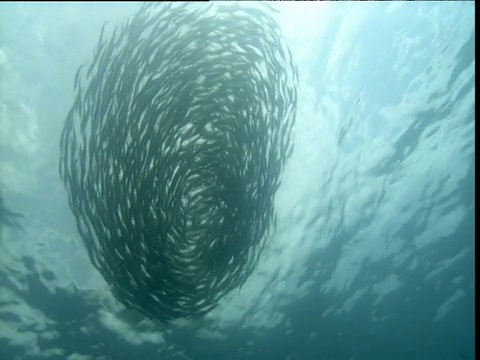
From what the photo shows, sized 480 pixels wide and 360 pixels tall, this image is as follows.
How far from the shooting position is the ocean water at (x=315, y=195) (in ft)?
23.2

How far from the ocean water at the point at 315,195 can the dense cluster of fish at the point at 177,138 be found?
2.54ft

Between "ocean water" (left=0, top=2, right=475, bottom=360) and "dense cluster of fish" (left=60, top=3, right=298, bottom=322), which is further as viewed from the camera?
"ocean water" (left=0, top=2, right=475, bottom=360)

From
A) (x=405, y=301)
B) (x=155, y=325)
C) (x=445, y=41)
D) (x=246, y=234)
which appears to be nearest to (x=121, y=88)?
(x=246, y=234)

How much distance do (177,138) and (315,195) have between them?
5.93 meters

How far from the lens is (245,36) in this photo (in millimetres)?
5707

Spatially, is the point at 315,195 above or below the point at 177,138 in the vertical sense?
above

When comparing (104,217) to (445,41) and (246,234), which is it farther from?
(445,41)

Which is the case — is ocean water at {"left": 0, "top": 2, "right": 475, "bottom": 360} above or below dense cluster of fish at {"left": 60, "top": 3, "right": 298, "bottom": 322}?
above

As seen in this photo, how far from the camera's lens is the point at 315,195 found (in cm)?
1082

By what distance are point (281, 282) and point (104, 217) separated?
24.5 feet

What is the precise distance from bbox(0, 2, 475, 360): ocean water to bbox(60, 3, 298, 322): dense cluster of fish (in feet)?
2.54

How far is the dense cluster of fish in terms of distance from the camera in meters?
5.48

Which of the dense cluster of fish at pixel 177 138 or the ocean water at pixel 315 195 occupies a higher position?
the ocean water at pixel 315 195

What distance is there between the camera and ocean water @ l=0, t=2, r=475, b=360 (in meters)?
7.08
